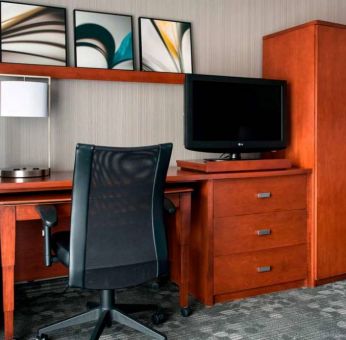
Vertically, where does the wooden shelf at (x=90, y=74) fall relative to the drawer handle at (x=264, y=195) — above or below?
above

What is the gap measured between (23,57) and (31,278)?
1.26 m

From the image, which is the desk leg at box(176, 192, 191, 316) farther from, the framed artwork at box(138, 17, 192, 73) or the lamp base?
the framed artwork at box(138, 17, 192, 73)

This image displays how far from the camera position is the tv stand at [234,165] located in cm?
259

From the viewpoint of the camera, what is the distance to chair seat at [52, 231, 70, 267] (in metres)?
1.94

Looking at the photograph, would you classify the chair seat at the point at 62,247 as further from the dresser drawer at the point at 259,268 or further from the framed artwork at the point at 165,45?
the framed artwork at the point at 165,45

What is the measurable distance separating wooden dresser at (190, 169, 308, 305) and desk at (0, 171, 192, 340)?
22cm

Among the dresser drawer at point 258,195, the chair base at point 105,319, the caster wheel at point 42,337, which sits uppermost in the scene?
the dresser drawer at point 258,195

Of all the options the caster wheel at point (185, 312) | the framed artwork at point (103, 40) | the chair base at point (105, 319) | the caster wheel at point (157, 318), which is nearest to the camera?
the chair base at point (105, 319)

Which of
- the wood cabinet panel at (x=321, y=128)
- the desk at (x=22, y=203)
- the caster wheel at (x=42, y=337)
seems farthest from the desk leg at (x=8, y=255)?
the wood cabinet panel at (x=321, y=128)

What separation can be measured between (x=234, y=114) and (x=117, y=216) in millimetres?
1185

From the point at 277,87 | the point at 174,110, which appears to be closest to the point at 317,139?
the point at 277,87

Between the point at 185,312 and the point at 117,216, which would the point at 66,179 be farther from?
the point at 185,312

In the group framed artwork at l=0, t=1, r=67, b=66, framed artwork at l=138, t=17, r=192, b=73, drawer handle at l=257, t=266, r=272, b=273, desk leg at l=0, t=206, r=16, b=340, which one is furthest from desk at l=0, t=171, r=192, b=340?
framed artwork at l=138, t=17, r=192, b=73

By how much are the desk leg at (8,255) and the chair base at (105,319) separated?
15 centimetres
